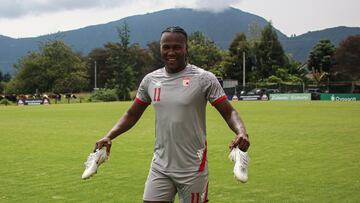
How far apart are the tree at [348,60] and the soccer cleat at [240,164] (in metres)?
82.0

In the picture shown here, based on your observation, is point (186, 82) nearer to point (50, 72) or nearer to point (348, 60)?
point (50, 72)

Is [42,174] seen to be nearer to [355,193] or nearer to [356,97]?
[355,193]

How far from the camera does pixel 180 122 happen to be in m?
4.08

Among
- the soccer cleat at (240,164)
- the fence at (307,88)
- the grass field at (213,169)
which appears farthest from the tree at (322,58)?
the soccer cleat at (240,164)

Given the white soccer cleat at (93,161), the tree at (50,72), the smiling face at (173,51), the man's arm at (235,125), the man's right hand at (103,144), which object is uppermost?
the tree at (50,72)

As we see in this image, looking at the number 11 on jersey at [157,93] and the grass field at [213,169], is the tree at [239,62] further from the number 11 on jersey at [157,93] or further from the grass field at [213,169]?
the number 11 on jersey at [157,93]

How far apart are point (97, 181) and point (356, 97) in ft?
176

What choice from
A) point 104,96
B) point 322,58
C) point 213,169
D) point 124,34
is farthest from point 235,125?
point 322,58

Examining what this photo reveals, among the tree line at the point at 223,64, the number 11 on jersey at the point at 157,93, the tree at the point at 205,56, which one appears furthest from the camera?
the tree at the point at 205,56

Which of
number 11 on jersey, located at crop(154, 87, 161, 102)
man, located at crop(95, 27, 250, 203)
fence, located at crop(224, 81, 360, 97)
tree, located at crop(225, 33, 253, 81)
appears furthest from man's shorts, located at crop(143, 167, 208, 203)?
tree, located at crop(225, 33, 253, 81)

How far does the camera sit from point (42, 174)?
988 centimetres

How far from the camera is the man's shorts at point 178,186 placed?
4133 millimetres

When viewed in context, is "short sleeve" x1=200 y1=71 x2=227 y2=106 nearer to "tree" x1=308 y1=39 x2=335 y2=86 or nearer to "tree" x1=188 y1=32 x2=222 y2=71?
"tree" x1=308 y1=39 x2=335 y2=86

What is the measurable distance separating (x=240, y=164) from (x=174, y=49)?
3.71ft
